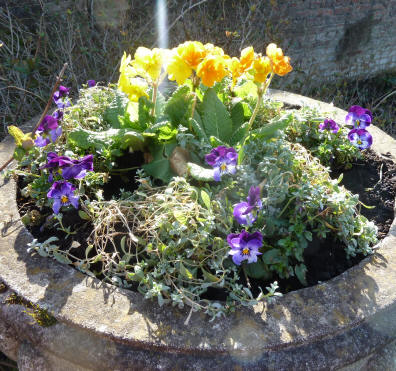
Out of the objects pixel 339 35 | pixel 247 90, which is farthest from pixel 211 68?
pixel 339 35

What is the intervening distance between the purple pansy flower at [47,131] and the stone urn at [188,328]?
0.49 metres

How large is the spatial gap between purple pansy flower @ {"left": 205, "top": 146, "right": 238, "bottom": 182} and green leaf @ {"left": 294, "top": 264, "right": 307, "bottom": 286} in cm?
38

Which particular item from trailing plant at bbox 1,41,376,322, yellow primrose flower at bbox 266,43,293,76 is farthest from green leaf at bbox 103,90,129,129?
yellow primrose flower at bbox 266,43,293,76

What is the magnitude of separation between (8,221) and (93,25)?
3.22 metres

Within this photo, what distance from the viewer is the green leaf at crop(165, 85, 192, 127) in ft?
5.14

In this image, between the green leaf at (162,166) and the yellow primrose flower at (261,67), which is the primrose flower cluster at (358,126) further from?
the green leaf at (162,166)

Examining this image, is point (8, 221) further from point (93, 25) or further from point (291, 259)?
point (93, 25)

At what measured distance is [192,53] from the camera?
132cm

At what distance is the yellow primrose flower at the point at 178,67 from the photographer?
1370 mm

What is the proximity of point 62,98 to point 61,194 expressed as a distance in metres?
0.74

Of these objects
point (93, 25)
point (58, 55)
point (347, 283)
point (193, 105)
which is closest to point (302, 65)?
point (93, 25)

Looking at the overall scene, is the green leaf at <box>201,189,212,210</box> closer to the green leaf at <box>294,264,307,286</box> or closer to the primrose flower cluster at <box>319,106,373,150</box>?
the green leaf at <box>294,264,307,286</box>

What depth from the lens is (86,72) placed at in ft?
13.2

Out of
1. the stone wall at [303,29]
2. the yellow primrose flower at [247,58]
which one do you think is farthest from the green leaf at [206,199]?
the stone wall at [303,29]
